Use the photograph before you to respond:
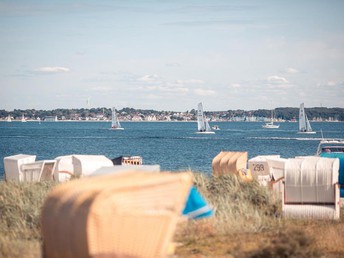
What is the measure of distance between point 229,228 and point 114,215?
5581 millimetres

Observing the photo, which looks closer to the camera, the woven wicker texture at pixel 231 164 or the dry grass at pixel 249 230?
the dry grass at pixel 249 230

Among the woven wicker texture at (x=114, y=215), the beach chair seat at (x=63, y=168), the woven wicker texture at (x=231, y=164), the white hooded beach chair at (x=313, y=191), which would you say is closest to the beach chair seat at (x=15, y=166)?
the beach chair seat at (x=63, y=168)

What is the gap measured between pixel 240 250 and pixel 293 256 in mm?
1014

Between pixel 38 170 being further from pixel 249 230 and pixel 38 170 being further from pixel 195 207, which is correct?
pixel 195 207

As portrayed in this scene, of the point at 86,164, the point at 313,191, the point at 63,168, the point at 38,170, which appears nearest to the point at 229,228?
the point at 313,191

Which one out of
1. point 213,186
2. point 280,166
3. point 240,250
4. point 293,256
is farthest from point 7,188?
point 280,166

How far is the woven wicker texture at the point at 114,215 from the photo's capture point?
8.91 m

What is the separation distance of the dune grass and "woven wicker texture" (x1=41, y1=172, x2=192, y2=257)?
2.01 metres

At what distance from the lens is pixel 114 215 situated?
29.3 feet

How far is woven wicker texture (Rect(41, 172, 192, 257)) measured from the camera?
891 cm

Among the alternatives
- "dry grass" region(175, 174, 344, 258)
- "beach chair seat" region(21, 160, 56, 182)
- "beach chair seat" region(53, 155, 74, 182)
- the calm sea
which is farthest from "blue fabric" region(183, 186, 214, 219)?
the calm sea

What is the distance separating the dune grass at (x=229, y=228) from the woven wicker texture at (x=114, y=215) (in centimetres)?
201

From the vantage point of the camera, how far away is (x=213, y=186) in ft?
58.3

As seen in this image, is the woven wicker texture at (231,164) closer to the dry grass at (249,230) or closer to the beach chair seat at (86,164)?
the beach chair seat at (86,164)
